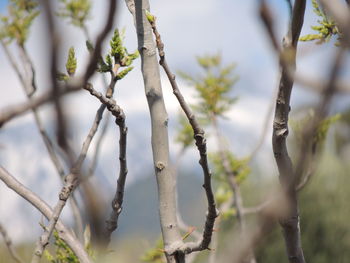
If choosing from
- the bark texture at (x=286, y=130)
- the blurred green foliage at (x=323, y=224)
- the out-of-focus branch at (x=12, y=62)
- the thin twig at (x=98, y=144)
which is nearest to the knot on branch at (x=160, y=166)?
the bark texture at (x=286, y=130)

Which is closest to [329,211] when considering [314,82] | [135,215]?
[314,82]

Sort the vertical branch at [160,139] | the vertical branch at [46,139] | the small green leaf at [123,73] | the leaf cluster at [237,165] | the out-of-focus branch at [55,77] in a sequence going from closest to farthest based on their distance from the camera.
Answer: the out-of-focus branch at [55,77]
the vertical branch at [160,139]
the small green leaf at [123,73]
the vertical branch at [46,139]
the leaf cluster at [237,165]

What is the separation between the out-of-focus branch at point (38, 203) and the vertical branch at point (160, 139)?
0.31 meters

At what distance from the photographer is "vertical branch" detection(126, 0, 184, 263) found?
153cm

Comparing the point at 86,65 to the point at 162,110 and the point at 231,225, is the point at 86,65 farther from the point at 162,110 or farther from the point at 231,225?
the point at 231,225

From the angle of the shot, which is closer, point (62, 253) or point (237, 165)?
point (62, 253)

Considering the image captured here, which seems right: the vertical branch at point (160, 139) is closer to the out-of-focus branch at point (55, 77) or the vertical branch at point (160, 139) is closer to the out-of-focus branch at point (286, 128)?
the out-of-focus branch at point (286, 128)

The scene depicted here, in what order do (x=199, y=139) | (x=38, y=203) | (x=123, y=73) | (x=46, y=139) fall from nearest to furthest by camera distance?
(x=199, y=139), (x=38, y=203), (x=123, y=73), (x=46, y=139)

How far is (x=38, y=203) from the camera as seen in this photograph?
161cm

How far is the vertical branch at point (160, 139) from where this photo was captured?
1525 millimetres

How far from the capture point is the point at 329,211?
9.72 meters

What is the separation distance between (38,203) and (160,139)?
47cm

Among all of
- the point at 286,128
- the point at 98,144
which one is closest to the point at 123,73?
the point at 286,128

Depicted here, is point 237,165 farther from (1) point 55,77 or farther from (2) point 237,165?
(1) point 55,77
